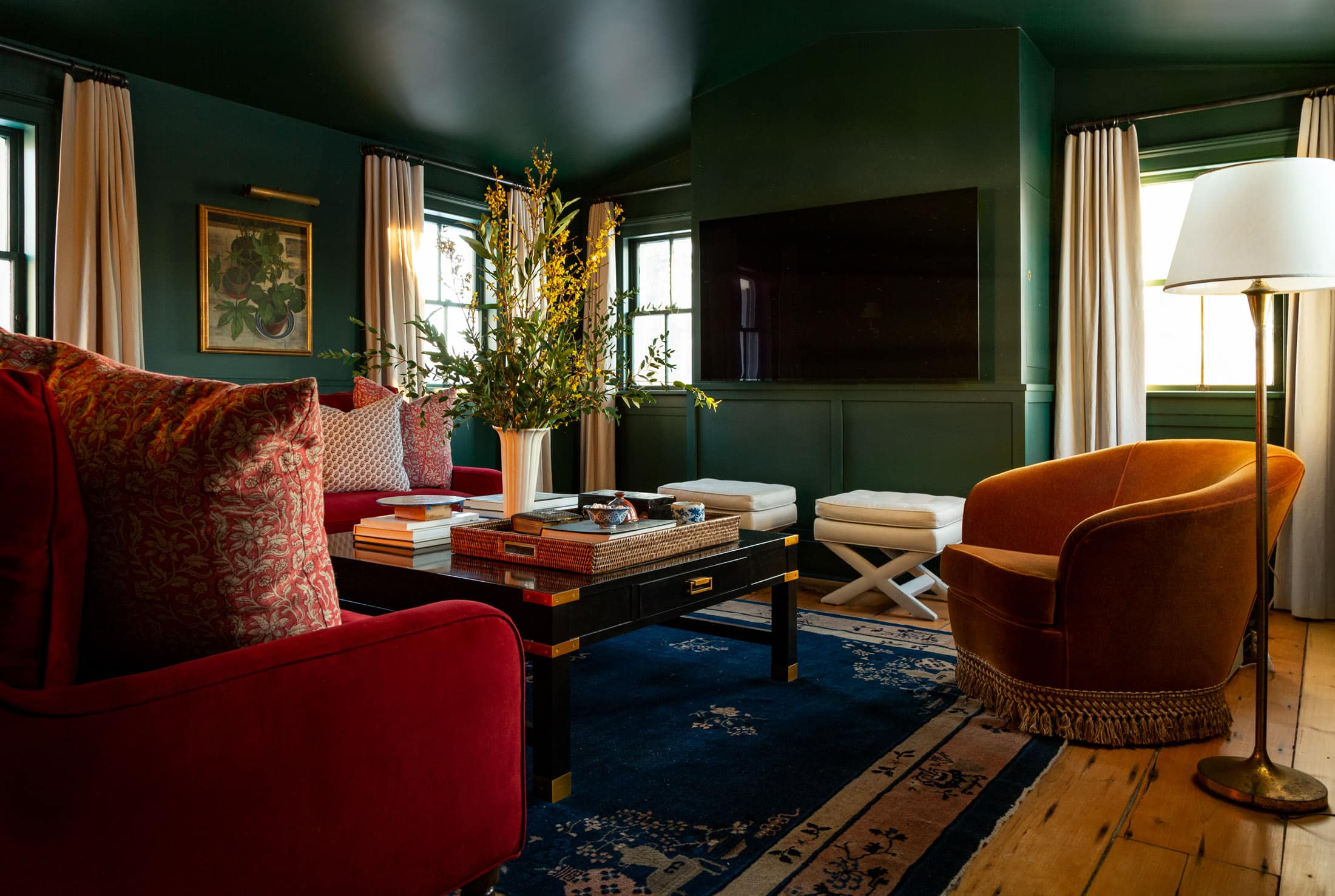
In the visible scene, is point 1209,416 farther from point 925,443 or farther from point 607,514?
point 607,514

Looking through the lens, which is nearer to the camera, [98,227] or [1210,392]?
[98,227]

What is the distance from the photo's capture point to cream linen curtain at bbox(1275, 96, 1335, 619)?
374cm

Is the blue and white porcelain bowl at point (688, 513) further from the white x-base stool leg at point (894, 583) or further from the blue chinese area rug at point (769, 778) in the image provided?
the white x-base stool leg at point (894, 583)

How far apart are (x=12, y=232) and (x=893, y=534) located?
389 cm

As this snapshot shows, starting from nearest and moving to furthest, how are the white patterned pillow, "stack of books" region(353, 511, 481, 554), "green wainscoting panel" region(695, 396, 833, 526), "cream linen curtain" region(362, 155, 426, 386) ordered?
1. "stack of books" region(353, 511, 481, 554)
2. the white patterned pillow
3. "green wainscoting panel" region(695, 396, 833, 526)
4. "cream linen curtain" region(362, 155, 426, 386)

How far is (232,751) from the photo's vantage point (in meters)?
1.08

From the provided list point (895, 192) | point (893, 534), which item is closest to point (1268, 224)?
point (893, 534)

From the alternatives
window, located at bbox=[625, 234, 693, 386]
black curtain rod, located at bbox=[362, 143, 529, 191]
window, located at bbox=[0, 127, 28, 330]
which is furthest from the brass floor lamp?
window, located at bbox=[0, 127, 28, 330]

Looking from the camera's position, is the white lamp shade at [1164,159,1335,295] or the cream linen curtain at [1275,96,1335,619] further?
the cream linen curtain at [1275,96,1335,619]

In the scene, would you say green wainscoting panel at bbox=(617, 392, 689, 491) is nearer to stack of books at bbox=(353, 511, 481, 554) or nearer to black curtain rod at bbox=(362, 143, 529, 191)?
black curtain rod at bbox=(362, 143, 529, 191)

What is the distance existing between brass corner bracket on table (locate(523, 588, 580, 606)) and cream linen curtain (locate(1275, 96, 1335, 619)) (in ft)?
10.9

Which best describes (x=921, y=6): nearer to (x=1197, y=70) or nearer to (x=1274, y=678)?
(x=1197, y=70)

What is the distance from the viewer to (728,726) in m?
2.46

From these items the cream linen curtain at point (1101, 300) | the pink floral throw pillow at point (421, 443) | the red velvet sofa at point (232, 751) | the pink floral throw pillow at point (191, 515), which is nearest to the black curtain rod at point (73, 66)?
the pink floral throw pillow at point (421, 443)
